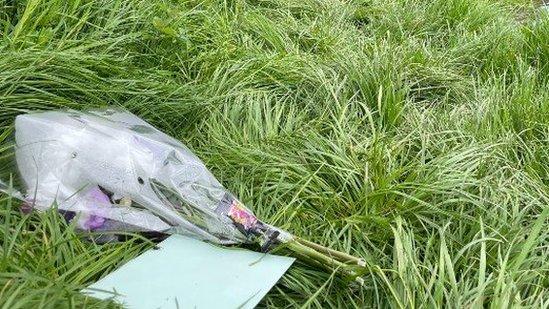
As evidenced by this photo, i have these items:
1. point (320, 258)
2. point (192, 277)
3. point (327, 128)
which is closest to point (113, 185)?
point (192, 277)

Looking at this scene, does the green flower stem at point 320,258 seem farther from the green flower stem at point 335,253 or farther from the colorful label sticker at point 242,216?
the colorful label sticker at point 242,216

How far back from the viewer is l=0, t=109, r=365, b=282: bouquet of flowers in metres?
1.79

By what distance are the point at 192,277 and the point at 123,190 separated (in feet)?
1.19

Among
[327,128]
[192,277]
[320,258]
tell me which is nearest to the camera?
[192,277]

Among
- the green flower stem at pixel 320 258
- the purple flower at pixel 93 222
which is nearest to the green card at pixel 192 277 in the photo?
the green flower stem at pixel 320 258

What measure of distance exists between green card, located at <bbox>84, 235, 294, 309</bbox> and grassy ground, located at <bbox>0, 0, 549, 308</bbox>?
0.07m

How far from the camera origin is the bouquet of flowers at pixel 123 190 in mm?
1793

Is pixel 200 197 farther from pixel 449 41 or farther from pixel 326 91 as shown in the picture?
pixel 449 41

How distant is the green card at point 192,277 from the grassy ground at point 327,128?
0.22 feet

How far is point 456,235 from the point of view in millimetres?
1994

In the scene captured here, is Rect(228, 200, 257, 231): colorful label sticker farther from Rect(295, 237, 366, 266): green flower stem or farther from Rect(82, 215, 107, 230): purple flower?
Rect(82, 215, 107, 230): purple flower

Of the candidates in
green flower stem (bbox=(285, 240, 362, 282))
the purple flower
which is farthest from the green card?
the purple flower

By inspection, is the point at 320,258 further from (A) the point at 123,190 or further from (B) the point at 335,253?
(A) the point at 123,190

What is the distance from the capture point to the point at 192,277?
1688 mm
